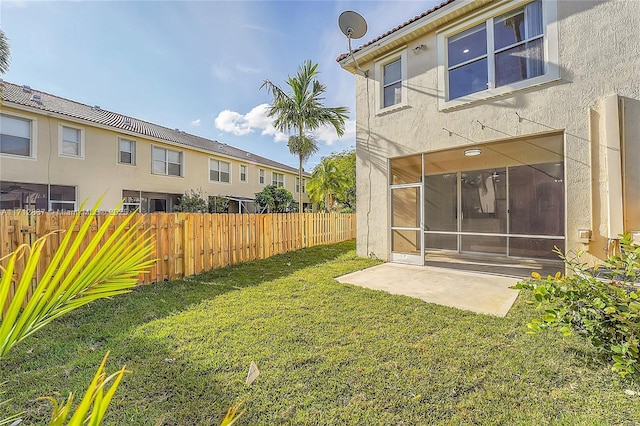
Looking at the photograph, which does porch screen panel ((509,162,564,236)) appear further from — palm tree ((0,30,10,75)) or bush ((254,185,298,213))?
palm tree ((0,30,10,75))

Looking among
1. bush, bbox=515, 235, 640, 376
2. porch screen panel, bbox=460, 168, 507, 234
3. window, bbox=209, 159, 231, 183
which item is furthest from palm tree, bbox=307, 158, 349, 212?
bush, bbox=515, 235, 640, 376

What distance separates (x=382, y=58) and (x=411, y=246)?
17.9 ft

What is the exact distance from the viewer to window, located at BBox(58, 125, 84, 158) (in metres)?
12.3

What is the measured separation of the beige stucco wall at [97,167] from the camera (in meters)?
11.4

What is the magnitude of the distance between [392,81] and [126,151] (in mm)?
13565

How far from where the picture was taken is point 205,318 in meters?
4.09

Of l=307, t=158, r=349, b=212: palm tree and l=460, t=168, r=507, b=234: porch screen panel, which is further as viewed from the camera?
l=307, t=158, r=349, b=212: palm tree

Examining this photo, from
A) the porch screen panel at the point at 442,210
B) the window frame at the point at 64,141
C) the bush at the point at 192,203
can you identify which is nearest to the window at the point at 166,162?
the bush at the point at 192,203

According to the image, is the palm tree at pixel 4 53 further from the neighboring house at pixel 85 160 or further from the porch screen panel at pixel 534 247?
the porch screen panel at pixel 534 247

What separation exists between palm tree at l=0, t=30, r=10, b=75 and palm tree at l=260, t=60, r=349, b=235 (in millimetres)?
9165

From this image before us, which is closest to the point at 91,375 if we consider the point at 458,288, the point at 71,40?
the point at 458,288

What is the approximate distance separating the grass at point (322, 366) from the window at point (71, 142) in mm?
11575

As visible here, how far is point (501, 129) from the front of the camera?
6.33 meters

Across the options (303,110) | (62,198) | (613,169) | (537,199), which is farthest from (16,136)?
(537,199)
